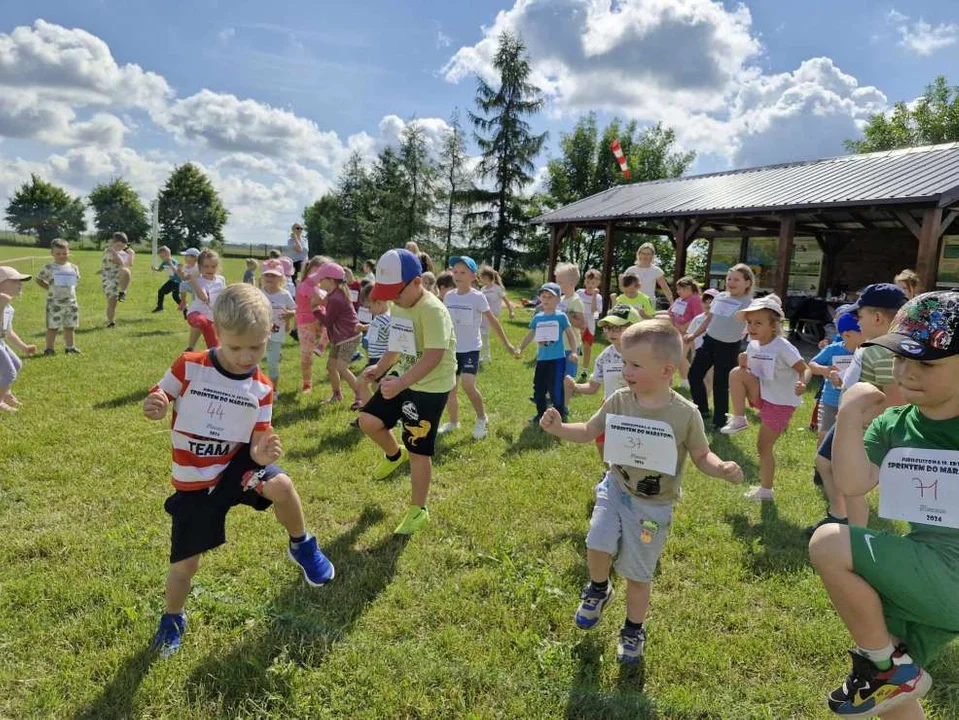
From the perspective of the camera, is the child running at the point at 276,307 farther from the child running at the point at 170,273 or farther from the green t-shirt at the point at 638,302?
the child running at the point at 170,273

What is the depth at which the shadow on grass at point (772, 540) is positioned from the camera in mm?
3758

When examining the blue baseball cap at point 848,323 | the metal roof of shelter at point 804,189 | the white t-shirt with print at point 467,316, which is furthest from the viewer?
the metal roof of shelter at point 804,189

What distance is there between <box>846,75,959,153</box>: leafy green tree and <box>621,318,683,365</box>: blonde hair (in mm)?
51821

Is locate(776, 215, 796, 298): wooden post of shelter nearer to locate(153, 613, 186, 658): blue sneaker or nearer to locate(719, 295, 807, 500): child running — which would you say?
locate(719, 295, 807, 500): child running

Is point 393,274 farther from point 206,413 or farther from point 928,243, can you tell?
point 928,243

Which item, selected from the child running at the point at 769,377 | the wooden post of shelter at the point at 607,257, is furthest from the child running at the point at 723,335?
the wooden post of shelter at the point at 607,257

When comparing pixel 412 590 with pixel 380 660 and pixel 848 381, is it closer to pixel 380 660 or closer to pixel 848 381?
pixel 380 660

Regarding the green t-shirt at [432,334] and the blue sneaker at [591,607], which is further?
the green t-shirt at [432,334]

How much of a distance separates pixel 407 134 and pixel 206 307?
34.3 metres

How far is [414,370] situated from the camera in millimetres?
3738

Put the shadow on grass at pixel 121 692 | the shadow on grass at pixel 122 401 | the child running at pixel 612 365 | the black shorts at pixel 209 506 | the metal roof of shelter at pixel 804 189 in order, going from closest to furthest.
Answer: the shadow on grass at pixel 121 692, the black shorts at pixel 209 506, the child running at pixel 612 365, the shadow on grass at pixel 122 401, the metal roof of shelter at pixel 804 189

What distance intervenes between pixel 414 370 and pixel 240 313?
1412 mm

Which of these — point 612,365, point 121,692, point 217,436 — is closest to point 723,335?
point 612,365

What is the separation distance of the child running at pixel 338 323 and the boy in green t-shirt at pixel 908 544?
227 inches
